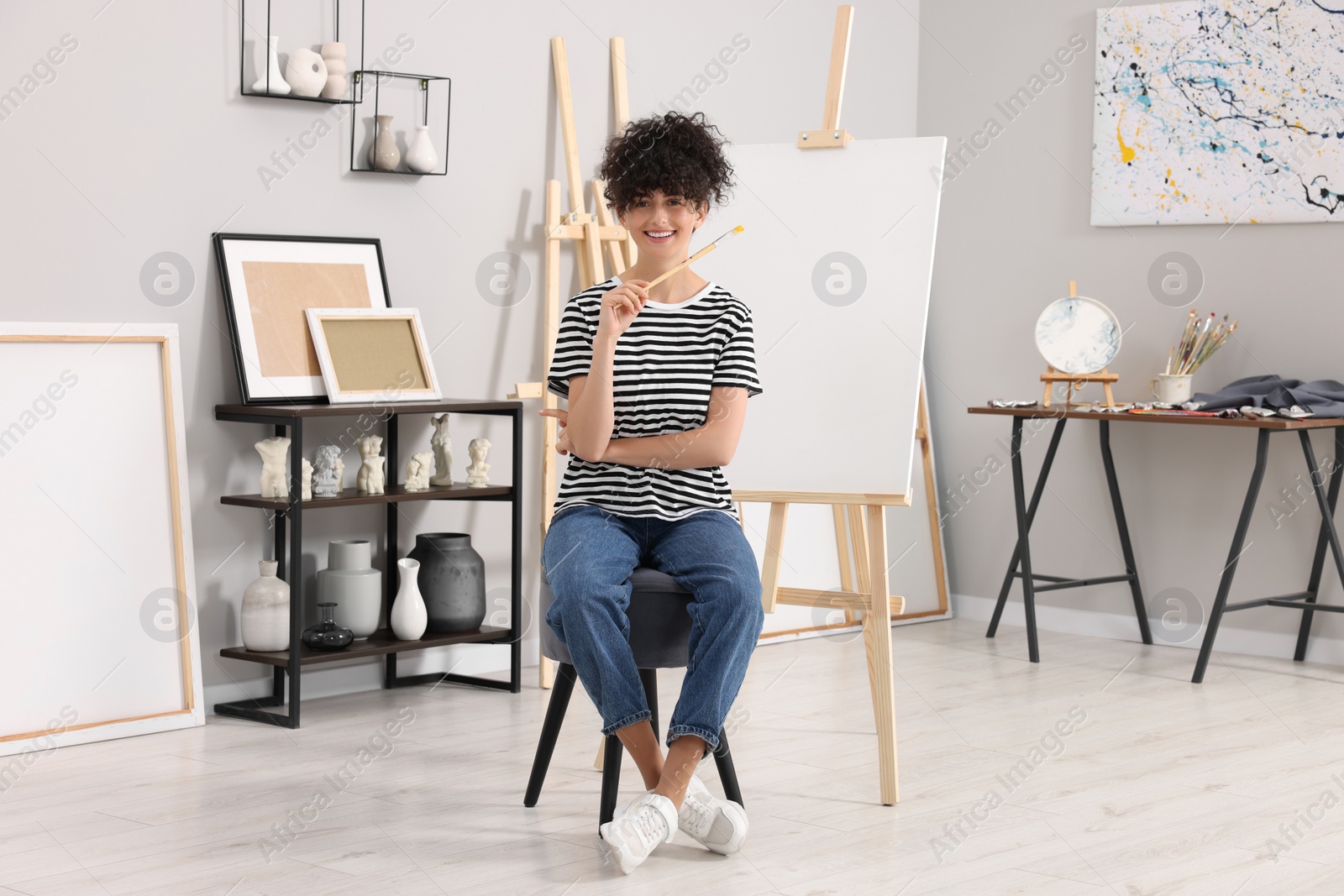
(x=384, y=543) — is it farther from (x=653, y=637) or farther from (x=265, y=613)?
(x=653, y=637)

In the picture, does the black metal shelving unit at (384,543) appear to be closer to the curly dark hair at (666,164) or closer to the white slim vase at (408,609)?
the white slim vase at (408,609)

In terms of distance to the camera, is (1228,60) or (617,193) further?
(1228,60)

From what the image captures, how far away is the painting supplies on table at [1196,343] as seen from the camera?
3.94 meters

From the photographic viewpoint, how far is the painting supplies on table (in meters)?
3.94

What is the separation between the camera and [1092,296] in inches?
170

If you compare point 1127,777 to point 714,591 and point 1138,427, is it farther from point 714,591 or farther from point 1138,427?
point 1138,427

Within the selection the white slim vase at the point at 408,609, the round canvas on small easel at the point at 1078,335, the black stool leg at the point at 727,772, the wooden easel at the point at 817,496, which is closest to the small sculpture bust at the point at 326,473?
the white slim vase at the point at 408,609

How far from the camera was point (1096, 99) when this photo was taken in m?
4.28

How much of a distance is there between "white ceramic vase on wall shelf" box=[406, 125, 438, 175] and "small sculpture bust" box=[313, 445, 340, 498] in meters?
0.76

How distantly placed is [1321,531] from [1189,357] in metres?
0.60

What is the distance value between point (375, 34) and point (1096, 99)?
2232 mm

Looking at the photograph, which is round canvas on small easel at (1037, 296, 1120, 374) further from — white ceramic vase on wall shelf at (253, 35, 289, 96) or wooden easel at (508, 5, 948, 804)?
white ceramic vase on wall shelf at (253, 35, 289, 96)

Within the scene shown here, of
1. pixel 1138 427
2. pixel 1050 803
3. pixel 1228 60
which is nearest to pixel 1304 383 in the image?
pixel 1138 427

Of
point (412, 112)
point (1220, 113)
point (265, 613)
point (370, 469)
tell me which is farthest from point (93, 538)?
point (1220, 113)
